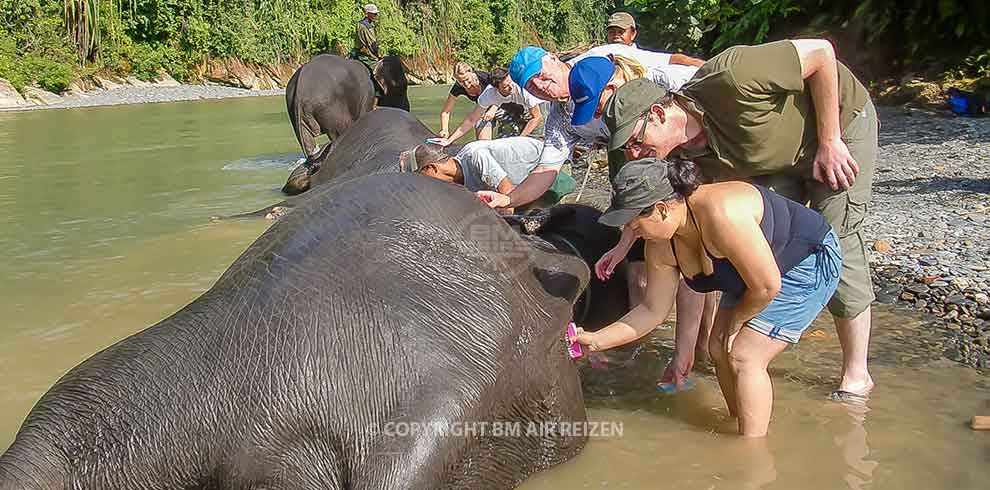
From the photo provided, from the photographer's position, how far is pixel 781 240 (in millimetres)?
3424

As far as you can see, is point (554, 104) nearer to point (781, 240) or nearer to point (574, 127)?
point (574, 127)

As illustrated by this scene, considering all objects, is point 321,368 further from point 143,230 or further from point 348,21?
point 348,21

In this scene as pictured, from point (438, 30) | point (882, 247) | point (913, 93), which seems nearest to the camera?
point (882, 247)

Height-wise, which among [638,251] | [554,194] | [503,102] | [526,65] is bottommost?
[503,102]

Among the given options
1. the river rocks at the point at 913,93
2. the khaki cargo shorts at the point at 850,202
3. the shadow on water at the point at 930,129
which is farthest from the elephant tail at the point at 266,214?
the river rocks at the point at 913,93

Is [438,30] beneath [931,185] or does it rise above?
beneath

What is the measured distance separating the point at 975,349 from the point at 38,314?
5253mm

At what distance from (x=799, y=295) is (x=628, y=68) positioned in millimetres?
1210

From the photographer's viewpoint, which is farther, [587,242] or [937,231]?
[937,231]

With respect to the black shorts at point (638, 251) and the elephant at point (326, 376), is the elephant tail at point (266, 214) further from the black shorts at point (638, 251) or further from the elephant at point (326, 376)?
the elephant at point (326, 376)

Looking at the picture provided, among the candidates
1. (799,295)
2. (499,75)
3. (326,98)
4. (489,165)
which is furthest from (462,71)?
(799,295)

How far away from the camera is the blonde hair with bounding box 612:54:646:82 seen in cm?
393

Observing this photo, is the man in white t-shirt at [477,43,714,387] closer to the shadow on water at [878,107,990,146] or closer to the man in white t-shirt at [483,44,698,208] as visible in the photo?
the man in white t-shirt at [483,44,698,208]

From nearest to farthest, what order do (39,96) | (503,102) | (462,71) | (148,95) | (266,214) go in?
1. (503,102)
2. (266,214)
3. (462,71)
4. (39,96)
5. (148,95)
